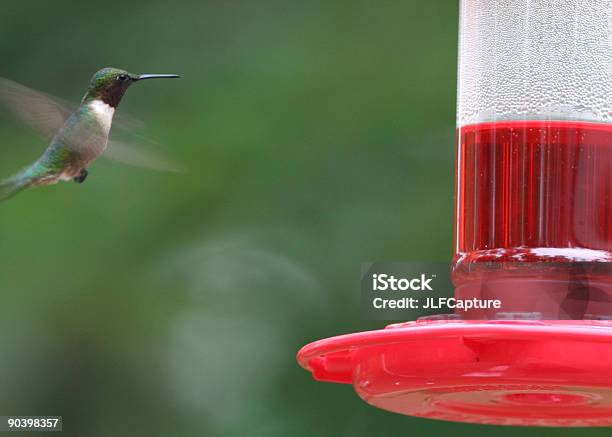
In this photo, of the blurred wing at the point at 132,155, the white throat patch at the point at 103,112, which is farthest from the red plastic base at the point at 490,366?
the white throat patch at the point at 103,112

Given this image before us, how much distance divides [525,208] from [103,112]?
4.87ft

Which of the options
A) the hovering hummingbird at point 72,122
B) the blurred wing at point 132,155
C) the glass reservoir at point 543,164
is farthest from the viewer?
the hovering hummingbird at point 72,122

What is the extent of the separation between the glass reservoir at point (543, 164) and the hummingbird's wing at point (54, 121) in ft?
3.85

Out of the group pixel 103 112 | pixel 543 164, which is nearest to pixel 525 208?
pixel 543 164

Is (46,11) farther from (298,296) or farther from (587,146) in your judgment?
(587,146)

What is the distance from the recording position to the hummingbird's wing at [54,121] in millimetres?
4113

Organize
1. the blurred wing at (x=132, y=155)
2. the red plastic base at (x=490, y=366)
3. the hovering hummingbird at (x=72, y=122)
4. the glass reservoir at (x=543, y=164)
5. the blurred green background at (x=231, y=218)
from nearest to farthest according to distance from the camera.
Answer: the red plastic base at (x=490, y=366) < the glass reservoir at (x=543, y=164) < the blurred wing at (x=132, y=155) < the hovering hummingbird at (x=72, y=122) < the blurred green background at (x=231, y=218)

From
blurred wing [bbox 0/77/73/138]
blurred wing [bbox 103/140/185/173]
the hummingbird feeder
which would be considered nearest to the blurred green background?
blurred wing [bbox 0/77/73/138]

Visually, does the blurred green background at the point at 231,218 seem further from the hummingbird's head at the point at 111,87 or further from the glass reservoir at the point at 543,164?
the glass reservoir at the point at 543,164

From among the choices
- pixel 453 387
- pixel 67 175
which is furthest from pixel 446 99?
pixel 453 387

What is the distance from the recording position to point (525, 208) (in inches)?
122

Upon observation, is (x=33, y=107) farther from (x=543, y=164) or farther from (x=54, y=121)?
(x=543, y=164)

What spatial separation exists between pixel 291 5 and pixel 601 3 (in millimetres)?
2892

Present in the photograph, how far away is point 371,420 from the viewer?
5.73m
